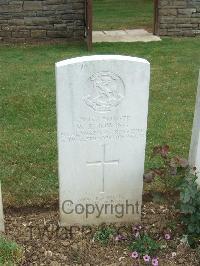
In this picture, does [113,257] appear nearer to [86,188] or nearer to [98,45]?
[86,188]

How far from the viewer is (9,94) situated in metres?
7.02

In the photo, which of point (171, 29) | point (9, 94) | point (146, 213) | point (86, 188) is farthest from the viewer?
point (171, 29)

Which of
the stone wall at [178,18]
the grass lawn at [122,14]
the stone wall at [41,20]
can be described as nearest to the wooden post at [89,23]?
the stone wall at [41,20]

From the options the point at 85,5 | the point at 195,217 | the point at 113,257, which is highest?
the point at 85,5

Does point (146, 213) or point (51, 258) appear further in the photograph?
point (146, 213)

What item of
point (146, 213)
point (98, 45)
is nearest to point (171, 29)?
point (98, 45)

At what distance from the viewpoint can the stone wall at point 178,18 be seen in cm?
1061

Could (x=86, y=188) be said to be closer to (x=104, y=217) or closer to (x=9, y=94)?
(x=104, y=217)

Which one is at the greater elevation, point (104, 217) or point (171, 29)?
point (171, 29)

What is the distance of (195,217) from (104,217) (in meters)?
0.81

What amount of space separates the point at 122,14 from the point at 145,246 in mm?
11048

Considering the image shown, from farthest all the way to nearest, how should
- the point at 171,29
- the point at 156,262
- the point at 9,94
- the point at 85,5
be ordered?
A: 1. the point at 171,29
2. the point at 85,5
3. the point at 9,94
4. the point at 156,262

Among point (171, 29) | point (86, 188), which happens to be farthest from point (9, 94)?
point (171, 29)

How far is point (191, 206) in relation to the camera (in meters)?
3.57
